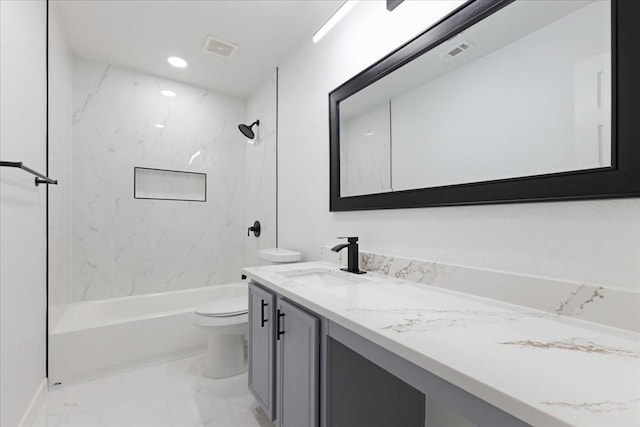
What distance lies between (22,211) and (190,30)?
1575 millimetres

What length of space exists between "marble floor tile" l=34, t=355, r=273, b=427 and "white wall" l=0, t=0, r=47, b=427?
0.21m

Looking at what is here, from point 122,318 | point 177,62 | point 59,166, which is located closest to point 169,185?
point 59,166

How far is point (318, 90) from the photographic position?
200cm

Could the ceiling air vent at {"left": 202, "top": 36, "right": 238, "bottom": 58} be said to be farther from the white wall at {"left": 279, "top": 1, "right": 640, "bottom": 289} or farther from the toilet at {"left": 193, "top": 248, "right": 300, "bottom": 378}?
the toilet at {"left": 193, "top": 248, "right": 300, "bottom": 378}

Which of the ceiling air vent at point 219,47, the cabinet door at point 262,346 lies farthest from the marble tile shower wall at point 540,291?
the ceiling air vent at point 219,47

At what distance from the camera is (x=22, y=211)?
54.6 inches

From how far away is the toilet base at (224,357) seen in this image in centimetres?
201

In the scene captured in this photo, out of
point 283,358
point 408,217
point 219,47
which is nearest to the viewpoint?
point 283,358

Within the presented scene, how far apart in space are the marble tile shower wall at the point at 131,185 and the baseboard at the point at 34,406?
86cm

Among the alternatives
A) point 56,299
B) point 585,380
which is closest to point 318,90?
point 585,380

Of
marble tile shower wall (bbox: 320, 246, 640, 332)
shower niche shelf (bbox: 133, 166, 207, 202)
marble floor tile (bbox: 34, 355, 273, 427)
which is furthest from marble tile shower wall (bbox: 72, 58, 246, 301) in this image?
marble tile shower wall (bbox: 320, 246, 640, 332)

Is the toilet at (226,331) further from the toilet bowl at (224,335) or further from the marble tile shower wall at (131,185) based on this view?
the marble tile shower wall at (131,185)

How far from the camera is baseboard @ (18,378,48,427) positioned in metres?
1.43

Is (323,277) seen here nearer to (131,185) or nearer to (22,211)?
(22,211)
